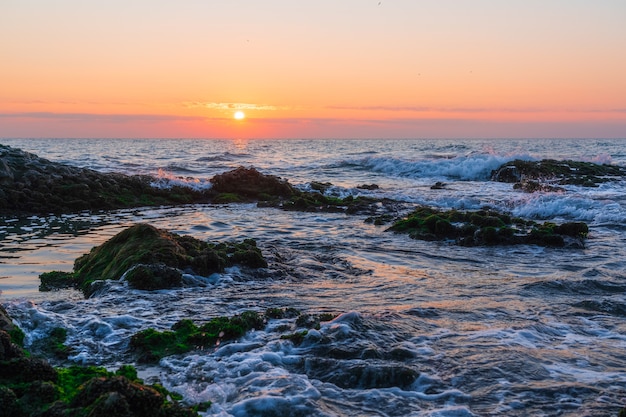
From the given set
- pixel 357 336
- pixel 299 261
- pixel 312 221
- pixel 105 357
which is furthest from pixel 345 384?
pixel 312 221

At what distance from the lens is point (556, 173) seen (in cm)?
2730

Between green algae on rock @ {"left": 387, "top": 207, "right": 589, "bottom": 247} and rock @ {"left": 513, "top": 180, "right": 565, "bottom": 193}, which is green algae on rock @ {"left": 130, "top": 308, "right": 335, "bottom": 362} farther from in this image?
rock @ {"left": 513, "top": 180, "right": 565, "bottom": 193}

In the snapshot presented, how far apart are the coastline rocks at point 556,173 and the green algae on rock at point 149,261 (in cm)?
2024

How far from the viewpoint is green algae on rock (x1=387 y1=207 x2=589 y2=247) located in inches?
446

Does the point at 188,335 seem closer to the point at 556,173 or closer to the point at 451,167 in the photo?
the point at 556,173

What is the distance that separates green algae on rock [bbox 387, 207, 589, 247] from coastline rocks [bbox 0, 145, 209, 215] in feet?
29.0

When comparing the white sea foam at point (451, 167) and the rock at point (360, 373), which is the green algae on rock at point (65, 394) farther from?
the white sea foam at point (451, 167)

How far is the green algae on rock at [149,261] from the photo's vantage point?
762 cm

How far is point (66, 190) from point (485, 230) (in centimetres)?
1198

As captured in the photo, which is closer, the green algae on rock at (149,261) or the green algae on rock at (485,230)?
the green algae on rock at (149,261)

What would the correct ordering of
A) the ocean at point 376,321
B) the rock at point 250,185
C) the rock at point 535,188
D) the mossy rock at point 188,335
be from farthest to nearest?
the rock at point 535,188
the rock at point 250,185
the mossy rock at point 188,335
the ocean at point 376,321

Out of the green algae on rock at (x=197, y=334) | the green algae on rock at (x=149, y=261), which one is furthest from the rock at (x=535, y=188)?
the green algae on rock at (x=197, y=334)

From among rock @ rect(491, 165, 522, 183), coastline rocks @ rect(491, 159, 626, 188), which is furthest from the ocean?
rock @ rect(491, 165, 522, 183)

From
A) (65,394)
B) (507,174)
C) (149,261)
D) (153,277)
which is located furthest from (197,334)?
(507,174)
